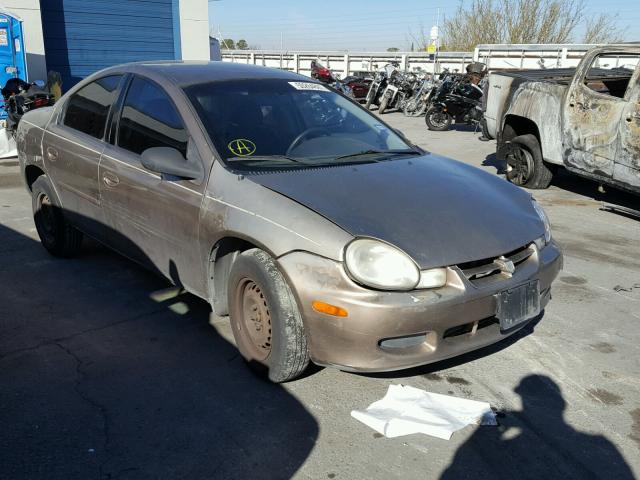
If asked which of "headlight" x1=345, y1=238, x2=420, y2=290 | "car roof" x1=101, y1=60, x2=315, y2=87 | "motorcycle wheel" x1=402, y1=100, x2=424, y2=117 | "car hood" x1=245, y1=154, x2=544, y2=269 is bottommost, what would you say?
"motorcycle wheel" x1=402, y1=100, x2=424, y2=117

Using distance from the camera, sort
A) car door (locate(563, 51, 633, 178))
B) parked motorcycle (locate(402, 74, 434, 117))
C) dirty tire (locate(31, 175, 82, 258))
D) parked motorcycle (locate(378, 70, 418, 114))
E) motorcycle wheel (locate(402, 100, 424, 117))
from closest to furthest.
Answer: dirty tire (locate(31, 175, 82, 258))
car door (locate(563, 51, 633, 178))
parked motorcycle (locate(402, 74, 434, 117))
motorcycle wheel (locate(402, 100, 424, 117))
parked motorcycle (locate(378, 70, 418, 114))

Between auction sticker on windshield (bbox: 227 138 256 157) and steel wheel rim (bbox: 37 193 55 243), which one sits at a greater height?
auction sticker on windshield (bbox: 227 138 256 157)

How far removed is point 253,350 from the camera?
326 centimetres

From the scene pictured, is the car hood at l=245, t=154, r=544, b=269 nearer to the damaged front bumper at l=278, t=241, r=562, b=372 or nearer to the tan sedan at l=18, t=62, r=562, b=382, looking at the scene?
the tan sedan at l=18, t=62, r=562, b=382

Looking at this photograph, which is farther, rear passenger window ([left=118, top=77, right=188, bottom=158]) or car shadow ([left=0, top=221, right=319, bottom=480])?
rear passenger window ([left=118, top=77, right=188, bottom=158])

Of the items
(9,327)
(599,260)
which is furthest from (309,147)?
(599,260)

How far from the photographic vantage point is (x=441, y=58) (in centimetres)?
2514

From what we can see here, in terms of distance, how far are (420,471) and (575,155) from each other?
5.88 metres

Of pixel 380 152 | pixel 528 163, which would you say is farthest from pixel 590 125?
pixel 380 152

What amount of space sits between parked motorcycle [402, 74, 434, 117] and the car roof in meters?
14.0

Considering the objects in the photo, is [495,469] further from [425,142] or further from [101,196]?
[425,142]

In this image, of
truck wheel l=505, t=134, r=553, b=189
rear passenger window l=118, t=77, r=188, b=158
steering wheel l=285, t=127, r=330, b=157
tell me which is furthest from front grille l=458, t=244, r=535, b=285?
truck wheel l=505, t=134, r=553, b=189

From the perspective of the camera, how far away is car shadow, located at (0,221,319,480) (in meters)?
2.60

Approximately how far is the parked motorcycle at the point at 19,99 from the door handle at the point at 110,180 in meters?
6.20
